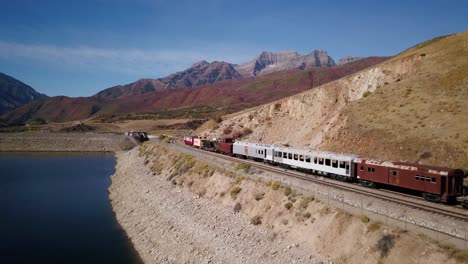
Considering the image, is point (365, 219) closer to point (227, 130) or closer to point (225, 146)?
point (225, 146)

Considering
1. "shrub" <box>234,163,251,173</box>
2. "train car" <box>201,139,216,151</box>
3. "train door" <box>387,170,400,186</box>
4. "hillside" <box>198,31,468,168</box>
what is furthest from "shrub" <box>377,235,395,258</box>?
"train car" <box>201,139,216,151</box>

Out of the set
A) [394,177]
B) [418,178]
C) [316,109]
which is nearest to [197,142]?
[316,109]

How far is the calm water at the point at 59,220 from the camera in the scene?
Answer: 97.5 feet

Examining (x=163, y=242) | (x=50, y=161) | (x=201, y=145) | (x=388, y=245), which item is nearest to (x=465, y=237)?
(x=388, y=245)

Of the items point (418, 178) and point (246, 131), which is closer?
point (418, 178)

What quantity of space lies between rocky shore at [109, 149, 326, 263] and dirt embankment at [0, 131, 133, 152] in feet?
266

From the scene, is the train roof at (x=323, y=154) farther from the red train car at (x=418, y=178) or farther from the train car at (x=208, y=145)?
the train car at (x=208, y=145)

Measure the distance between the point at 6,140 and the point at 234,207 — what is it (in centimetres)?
11573

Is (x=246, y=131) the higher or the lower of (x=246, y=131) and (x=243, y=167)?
the higher

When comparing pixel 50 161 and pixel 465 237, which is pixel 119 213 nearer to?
pixel 465 237

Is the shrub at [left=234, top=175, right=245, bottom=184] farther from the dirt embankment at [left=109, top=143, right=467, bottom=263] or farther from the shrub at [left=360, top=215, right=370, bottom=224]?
the shrub at [left=360, top=215, right=370, bottom=224]

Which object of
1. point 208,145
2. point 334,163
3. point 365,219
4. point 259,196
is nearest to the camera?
point 365,219

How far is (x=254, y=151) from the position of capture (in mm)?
46375

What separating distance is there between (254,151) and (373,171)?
67.3 ft
